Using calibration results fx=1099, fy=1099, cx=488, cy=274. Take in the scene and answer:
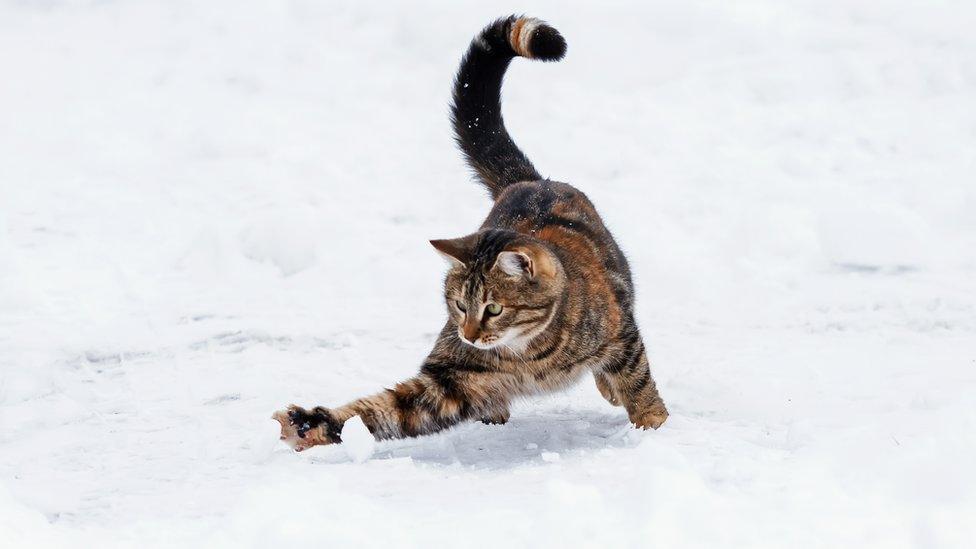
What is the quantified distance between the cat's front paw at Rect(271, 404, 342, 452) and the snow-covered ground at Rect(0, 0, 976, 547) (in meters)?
0.08

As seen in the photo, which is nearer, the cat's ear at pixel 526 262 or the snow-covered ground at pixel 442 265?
the snow-covered ground at pixel 442 265

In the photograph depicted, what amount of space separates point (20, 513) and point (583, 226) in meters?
2.27

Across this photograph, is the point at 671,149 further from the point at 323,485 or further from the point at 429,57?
the point at 323,485

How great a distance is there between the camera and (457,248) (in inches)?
139

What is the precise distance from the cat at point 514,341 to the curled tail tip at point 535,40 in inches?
27.3

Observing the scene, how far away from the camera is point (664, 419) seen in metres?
3.81

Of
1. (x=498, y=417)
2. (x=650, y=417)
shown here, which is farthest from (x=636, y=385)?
(x=498, y=417)

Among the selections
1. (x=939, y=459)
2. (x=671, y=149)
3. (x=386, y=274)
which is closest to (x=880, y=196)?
(x=671, y=149)

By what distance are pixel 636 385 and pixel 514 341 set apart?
515 millimetres

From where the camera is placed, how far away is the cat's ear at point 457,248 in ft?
11.5

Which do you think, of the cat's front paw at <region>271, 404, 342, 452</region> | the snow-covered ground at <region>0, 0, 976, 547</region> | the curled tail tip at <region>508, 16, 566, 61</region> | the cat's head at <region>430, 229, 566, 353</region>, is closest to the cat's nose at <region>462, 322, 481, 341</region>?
the cat's head at <region>430, 229, 566, 353</region>

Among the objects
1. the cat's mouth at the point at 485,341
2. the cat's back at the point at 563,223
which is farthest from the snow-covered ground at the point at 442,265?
the cat's back at the point at 563,223

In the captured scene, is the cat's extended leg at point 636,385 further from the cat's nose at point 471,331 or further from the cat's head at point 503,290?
the cat's nose at point 471,331

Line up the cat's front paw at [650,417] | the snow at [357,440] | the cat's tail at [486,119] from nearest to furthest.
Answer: the snow at [357,440], the cat's front paw at [650,417], the cat's tail at [486,119]
